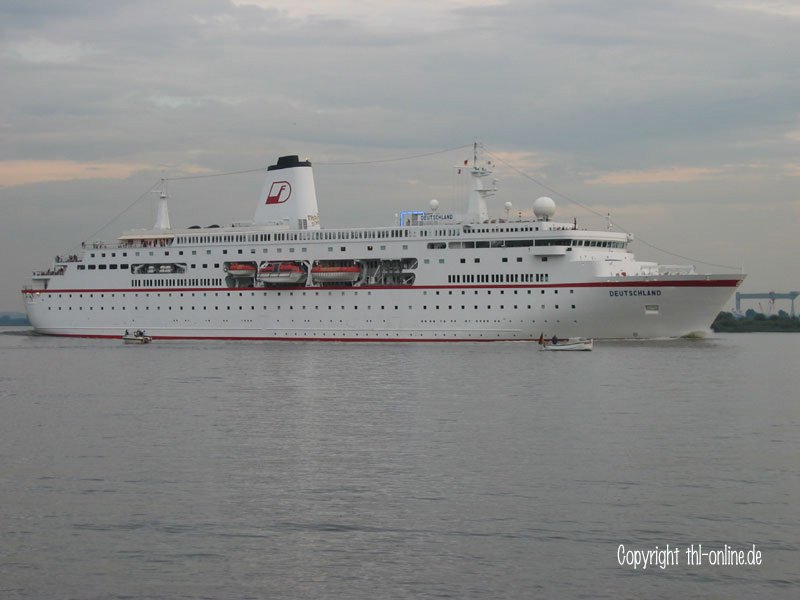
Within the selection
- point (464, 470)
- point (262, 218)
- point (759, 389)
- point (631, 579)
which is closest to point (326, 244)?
point (262, 218)

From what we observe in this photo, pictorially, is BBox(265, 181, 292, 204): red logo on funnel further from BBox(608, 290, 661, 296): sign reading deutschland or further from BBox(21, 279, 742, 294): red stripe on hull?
BBox(608, 290, 661, 296): sign reading deutschland

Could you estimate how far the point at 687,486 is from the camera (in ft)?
65.7

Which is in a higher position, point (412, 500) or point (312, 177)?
point (312, 177)

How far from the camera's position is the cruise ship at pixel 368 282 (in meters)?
61.4

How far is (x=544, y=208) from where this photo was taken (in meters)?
65.1

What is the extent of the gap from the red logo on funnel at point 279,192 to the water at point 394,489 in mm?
37319

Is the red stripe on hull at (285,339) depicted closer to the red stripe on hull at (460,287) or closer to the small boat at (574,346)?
the red stripe on hull at (460,287)

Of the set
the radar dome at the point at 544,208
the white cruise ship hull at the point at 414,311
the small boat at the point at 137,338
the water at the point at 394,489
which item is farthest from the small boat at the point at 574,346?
the small boat at the point at 137,338

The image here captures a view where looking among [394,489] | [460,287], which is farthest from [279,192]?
[394,489]

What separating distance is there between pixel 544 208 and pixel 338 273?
1426cm

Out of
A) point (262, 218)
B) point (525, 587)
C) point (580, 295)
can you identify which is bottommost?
point (525, 587)

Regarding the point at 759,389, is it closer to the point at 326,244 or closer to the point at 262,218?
the point at 326,244

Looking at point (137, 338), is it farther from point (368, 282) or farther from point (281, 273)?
point (368, 282)

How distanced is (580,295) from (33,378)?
31.5 m
